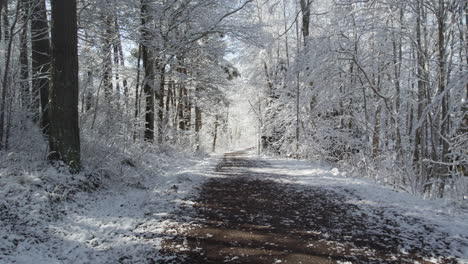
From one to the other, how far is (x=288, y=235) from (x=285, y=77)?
31.8 feet

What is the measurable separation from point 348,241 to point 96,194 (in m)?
4.73

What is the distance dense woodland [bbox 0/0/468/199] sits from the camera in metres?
6.75

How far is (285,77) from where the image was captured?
13367 millimetres

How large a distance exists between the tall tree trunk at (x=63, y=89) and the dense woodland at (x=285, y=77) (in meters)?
0.02

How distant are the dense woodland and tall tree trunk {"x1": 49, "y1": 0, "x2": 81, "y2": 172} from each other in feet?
0.07

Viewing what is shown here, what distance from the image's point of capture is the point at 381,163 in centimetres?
1067

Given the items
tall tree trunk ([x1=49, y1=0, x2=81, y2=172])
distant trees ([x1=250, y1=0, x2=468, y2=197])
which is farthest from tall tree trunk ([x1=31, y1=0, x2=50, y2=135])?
distant trees ([x1=250, y1=0, x2=468, y2=197])

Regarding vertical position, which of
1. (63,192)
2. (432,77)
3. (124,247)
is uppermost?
(432,77)

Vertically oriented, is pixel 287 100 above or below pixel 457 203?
above

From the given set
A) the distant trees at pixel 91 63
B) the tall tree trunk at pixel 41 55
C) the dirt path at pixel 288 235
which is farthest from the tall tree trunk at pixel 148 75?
the dirt path at pixel 288 235

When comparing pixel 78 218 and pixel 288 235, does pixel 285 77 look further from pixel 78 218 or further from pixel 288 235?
pixel 78 218

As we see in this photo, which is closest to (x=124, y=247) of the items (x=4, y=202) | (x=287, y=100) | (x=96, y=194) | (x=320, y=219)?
(x=4, y=202)

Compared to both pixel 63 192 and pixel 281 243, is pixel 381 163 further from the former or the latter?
pixel 63 192

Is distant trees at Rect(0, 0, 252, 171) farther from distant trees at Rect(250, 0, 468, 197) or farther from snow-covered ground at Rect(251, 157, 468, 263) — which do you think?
snow-covered ground at Rect(251, 157, 468, 263)
